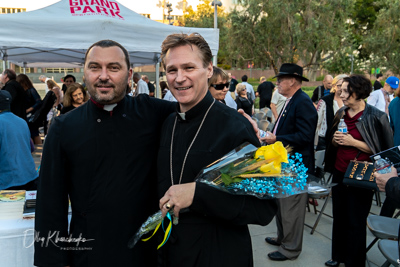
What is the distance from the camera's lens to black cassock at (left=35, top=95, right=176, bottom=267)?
183 centimetres

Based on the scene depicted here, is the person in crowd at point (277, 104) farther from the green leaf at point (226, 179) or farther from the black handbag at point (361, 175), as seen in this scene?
the green leaf at point (226, 179)

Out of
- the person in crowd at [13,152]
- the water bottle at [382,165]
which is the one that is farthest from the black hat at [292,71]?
the person in crowd at [13,152]

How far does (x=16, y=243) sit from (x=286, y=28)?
3258 centimetres

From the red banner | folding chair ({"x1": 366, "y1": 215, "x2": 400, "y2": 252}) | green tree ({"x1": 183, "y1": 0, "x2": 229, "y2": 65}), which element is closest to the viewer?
folding chair ({"x1": 366, "y1": 215, "x2": 400, "y2": 252})

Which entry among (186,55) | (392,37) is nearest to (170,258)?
(186,55)

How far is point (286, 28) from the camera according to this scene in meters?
32.0

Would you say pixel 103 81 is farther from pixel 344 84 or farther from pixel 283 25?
pixel 283 25

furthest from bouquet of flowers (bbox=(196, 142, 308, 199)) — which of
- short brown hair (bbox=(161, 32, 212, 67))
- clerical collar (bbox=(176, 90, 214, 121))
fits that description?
short brown hair (bbox=(161, 32, 212, 67))

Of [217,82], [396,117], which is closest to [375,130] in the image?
[396,117]

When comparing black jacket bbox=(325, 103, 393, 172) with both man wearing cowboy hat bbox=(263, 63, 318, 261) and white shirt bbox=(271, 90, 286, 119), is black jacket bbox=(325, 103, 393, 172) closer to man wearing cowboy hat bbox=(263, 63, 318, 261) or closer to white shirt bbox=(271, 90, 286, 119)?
man wearing cowboy hat bbox=(263, 63, 318, 261)

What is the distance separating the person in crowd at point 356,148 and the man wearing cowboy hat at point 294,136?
30 centimetres

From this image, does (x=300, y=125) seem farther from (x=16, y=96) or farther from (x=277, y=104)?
(x=16, y=96)

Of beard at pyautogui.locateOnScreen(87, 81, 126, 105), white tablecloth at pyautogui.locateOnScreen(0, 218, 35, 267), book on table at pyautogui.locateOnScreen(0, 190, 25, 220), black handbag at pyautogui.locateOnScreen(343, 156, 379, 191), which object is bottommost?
white tablecloth at pyautogui.locateOnScreen(0, 218, 35, 267)

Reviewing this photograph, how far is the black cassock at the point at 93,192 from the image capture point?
1833mm
